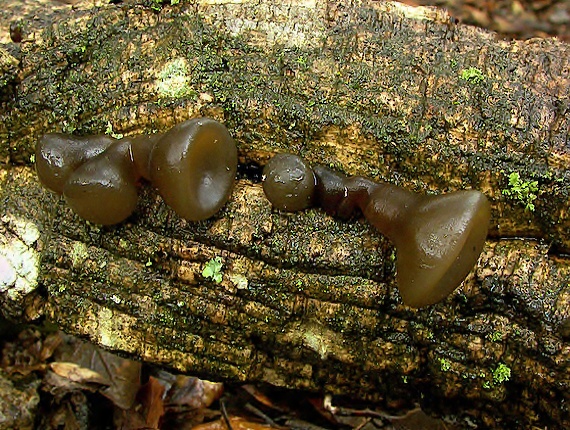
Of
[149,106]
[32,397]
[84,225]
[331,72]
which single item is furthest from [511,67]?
[32,397]

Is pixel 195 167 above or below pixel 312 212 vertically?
above

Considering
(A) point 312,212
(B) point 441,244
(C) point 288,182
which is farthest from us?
(A) point 312,212

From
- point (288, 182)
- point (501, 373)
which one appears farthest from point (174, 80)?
point (501, 373)

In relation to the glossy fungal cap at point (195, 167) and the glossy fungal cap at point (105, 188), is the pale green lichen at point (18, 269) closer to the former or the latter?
the glossy fungal cap at point (105, 188)

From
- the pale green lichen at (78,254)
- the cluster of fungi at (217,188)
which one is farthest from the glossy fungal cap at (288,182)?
the pale green lichen at (78,254)

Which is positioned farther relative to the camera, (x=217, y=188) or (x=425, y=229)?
(x=217, y=188)

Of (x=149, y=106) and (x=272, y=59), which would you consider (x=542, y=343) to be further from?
(x=149, y=106)

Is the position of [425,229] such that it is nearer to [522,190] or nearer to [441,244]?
[441,244]
